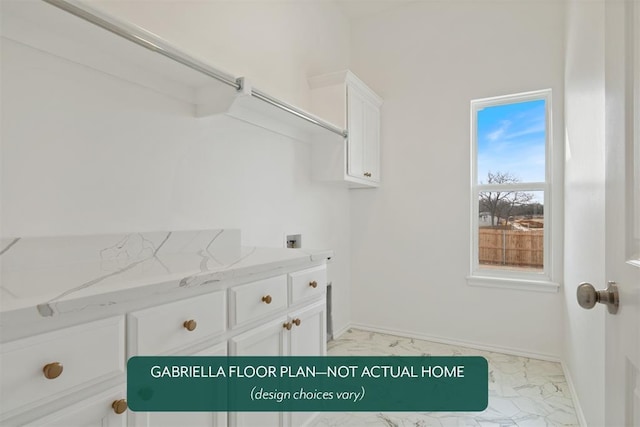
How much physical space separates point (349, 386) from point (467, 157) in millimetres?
2063

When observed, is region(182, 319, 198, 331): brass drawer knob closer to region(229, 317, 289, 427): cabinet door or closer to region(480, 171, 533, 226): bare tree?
region(229, 317, 289, 427): cabinet door

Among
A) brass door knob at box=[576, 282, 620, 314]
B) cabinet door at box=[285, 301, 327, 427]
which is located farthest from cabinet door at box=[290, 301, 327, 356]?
A: brass door knob at box=[576, 282, 620, 314]

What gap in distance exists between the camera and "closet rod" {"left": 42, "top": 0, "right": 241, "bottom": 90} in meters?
0.97

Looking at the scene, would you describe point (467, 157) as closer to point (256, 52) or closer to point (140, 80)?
point (256, 52)

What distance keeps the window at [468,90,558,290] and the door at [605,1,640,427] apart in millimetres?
2335

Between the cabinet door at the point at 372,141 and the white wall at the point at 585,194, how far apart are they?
1.43 meters

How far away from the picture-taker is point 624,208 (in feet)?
2.13

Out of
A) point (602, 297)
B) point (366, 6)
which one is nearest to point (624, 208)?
point (602, 297)

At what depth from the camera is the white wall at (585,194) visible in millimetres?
1452

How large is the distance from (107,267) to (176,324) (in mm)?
350

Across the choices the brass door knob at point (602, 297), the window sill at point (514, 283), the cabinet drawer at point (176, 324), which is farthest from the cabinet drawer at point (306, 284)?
the window sill at point (514, 283)

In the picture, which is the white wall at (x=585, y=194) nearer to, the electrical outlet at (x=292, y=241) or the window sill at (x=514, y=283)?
the window sill at (x=514, y=283)

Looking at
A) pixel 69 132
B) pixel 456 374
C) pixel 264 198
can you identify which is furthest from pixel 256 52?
pixel 456 374

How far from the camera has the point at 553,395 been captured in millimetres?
2152
